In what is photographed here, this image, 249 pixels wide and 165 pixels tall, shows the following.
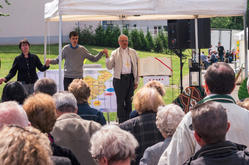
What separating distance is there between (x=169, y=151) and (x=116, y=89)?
600cm

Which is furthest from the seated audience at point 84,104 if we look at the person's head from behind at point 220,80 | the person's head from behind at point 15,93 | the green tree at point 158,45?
the green tree at point 158,45

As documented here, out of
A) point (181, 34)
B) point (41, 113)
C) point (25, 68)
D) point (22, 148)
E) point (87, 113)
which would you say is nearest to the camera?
point (22, 148)

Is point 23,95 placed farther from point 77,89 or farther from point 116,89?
point 116,89

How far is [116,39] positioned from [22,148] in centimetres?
3829

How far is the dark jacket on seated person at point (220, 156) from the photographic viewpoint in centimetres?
286

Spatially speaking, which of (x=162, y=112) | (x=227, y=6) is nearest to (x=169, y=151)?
(x=162, y=112)

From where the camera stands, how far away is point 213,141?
2.95 meters

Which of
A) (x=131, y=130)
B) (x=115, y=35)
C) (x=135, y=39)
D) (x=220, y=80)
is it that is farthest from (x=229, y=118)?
(x=135, y=39)

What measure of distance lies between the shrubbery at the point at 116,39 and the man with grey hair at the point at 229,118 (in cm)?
3645

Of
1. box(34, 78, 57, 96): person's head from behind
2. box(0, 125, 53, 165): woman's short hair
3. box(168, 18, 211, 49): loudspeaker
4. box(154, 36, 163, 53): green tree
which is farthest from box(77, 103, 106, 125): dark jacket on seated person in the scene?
box(154, 36, 163, 53): green tree

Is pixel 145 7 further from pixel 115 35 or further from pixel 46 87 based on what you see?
pixel 115 35

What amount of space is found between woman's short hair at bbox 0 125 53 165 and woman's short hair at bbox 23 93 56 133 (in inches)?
52.2

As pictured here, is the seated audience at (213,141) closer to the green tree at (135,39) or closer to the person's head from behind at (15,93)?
the person's head from behind at (15,93)

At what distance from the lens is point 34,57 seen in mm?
9016
